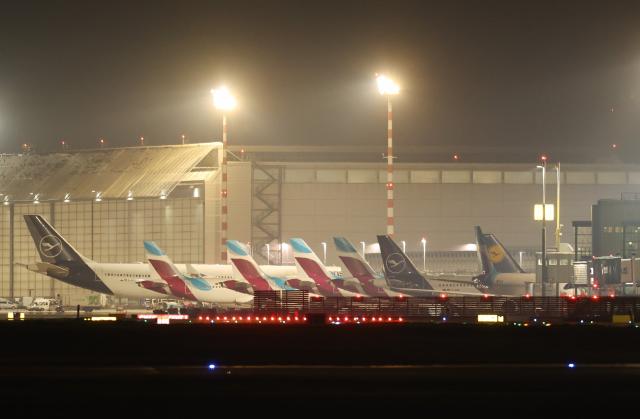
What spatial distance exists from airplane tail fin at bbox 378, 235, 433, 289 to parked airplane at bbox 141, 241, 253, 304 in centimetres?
1342

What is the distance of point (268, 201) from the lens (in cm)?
13075

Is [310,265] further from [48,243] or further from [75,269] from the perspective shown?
[48,243]

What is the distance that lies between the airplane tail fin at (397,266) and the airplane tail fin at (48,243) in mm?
28426

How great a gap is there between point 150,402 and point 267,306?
134 ft

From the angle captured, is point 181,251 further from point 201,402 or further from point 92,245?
point 201,402

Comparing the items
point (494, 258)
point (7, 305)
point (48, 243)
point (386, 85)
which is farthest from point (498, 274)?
point (7, 305)

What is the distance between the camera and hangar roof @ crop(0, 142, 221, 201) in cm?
12294

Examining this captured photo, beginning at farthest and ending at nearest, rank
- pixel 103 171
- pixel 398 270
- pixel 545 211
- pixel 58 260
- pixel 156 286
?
pixel 103 171 → pixel 58 260 → pixel 156 286 → pixel 398 270 → pixel 545 211

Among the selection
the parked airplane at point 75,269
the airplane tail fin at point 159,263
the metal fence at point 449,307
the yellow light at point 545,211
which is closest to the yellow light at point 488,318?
the metal fence at point 449,307

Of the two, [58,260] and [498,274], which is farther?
[58,260]

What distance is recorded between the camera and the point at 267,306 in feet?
218

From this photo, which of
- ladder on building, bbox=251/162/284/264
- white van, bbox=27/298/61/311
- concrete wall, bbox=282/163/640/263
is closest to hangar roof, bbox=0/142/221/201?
ladder on building, bbox=251/162/284/264

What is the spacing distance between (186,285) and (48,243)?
14.4 meters

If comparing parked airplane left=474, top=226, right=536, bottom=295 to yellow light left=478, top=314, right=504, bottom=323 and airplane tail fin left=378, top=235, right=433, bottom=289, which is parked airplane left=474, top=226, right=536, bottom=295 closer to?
airplane tail fin left=378, top=235, right=433, bottom=289
